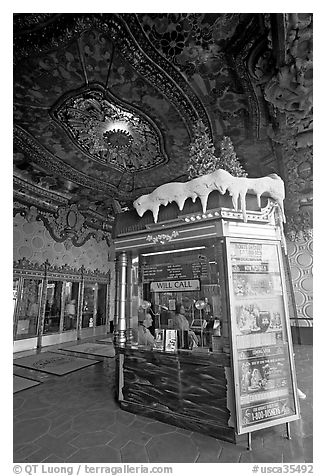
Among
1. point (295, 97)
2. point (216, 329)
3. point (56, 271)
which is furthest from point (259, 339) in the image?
point (56, 271)

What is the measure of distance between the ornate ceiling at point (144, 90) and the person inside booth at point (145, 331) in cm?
186

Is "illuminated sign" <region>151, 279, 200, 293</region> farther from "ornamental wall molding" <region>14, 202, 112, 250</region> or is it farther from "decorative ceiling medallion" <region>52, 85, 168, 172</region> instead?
"ornamental wall molding" <region>14, 202, 112, 250</region>

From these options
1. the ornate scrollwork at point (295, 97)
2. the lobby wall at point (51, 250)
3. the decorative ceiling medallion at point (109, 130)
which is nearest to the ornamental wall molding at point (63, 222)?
the lobby wall at point (51, 250)

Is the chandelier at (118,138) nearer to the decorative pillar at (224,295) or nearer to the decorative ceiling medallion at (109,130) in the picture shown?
the decorative ceiling medallion at (109,130)

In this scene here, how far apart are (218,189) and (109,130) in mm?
2968

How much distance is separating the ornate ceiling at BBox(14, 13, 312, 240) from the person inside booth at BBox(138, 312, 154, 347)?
6.11 ft

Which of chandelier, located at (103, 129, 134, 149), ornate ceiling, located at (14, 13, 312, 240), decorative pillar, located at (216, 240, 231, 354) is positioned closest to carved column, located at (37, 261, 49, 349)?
ornate ceiling, located at (14, 13, 312, 240)

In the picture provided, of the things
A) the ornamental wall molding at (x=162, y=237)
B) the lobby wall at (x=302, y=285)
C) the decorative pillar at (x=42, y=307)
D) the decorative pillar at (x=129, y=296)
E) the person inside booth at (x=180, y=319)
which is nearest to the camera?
the ornamental wall molding at (x=162, y=237)

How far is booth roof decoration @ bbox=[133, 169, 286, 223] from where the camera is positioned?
3166 mm

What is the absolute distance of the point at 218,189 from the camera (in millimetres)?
3197

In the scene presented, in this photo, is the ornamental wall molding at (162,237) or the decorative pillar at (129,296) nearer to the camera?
the ornamental wall molding at (162,237)

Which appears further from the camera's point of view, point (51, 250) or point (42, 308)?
point (51, 250)

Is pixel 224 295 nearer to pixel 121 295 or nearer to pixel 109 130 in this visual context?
pixel 121 295

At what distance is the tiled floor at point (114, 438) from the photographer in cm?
259
